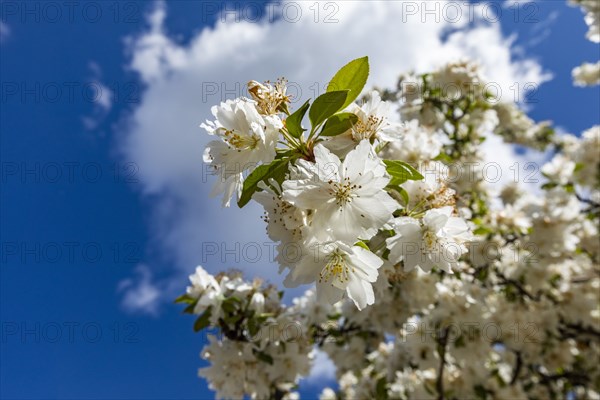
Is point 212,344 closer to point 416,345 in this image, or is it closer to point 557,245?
Result: point 416,345

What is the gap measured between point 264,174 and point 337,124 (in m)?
0.27

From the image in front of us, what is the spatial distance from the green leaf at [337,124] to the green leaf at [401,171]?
18cm

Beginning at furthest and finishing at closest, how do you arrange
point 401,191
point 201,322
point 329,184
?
point 201,322 < point 401,191 < point 329,184

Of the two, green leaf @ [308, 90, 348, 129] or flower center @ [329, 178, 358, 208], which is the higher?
green leaf @ [308, 90, 348, 129]

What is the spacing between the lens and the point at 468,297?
135 inches

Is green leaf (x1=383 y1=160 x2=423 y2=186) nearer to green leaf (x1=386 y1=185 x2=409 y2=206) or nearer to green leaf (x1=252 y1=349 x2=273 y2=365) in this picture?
green leaf (x1=386 y1=185 x2=409 y2=206)

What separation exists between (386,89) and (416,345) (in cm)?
274

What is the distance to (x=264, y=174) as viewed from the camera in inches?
49.1

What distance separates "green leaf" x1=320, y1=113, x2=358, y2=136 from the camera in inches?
50.3

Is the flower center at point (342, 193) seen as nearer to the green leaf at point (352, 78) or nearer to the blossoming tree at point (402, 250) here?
the blossoming tree at point (402, 250)

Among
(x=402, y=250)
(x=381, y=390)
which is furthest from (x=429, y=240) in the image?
(x=381, y=390)

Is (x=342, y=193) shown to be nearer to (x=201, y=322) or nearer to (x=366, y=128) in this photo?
(x=366, y=128)

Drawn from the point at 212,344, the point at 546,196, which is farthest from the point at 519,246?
the point at 212,344

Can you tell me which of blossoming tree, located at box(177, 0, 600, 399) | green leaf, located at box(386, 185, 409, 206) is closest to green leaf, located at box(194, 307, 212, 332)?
blossoming tree, located at box(177, 0, 600, 399)
